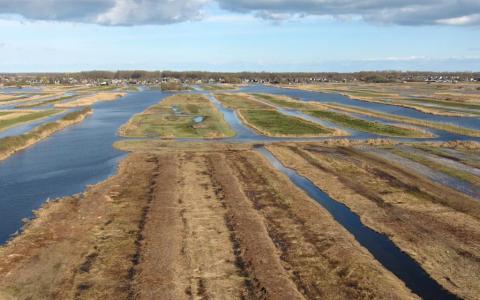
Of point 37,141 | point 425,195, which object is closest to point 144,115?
point 37,141

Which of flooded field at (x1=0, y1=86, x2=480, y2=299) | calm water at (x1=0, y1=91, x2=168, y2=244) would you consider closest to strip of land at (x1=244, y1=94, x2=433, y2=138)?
flooded field at (x1=0, y1=86, x2=480, y2=299)

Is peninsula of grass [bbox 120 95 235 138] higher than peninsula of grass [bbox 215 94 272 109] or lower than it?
higher

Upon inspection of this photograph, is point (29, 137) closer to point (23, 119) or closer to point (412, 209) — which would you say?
point (23, 119)

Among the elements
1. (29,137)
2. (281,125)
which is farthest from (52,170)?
(281,125)

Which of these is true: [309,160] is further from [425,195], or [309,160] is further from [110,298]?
[110,298]

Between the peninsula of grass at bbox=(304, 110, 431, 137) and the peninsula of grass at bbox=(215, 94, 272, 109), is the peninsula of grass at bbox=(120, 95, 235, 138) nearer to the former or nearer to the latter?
the peninsula of grass at bbox=(215, 94, 272, 109)

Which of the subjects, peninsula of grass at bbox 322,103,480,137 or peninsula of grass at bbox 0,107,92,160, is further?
peninsula of grass at bbox 322,103,480,137
